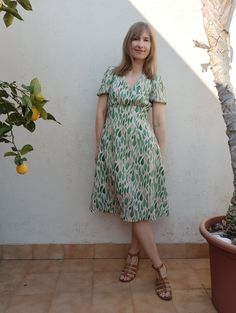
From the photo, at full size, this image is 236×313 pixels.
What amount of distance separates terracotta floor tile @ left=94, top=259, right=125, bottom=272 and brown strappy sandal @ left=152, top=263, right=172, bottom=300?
1.12ft

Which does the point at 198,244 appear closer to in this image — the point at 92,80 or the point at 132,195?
the point at 132,195

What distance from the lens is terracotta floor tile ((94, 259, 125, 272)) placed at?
Result: 230 cm

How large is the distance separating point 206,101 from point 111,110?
2.16 feet

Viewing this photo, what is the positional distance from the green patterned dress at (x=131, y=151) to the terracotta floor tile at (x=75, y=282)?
46cm

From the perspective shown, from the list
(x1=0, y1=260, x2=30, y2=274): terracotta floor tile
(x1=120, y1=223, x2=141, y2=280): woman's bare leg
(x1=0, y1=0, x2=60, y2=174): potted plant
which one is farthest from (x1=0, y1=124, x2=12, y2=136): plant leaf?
(x1=0, y1=260, x2=30, y2=274): terracotta floor tile

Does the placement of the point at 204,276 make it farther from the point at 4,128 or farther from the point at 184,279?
the point at 4,128

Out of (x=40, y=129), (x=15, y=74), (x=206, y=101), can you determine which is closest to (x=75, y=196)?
(x=40, y=129)

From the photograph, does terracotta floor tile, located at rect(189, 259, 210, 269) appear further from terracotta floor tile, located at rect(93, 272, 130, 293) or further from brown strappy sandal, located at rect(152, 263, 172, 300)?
terracotta floor tile, located at rect(93, 272, 130, 293)

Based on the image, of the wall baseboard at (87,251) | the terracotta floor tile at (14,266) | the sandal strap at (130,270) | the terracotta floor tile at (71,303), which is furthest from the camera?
the wall baseboard at (87,251)

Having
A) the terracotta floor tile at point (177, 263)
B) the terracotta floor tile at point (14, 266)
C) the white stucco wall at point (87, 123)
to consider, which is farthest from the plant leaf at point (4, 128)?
the terracotta floor tile at point (177, 263)

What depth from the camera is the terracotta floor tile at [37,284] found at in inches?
79.7

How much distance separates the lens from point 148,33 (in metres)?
2.02

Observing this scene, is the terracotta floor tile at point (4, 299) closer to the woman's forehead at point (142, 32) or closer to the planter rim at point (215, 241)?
the planter rim at point (215, 241)

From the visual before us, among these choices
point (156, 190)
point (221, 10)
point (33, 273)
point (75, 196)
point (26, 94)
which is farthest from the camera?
point (75, 196)
